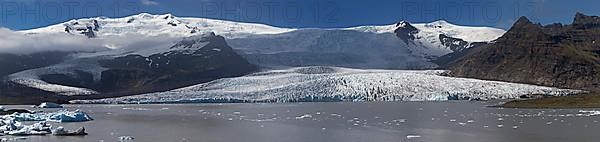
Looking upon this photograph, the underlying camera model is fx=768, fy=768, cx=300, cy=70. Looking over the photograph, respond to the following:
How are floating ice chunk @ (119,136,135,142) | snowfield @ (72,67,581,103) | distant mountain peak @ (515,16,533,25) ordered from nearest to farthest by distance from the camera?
floating ice chunk @ (119,136,135,142)
snowfield @ (72,67,581,103)
distant mountain peak @ (515,16,533,25)

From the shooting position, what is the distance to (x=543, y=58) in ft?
348

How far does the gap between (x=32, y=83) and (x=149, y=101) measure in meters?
38.5

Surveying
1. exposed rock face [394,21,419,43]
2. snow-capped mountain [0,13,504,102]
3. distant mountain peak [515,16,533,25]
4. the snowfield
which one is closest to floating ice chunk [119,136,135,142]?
the snowfield

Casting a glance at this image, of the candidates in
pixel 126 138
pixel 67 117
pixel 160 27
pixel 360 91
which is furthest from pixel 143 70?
pixel 126 138

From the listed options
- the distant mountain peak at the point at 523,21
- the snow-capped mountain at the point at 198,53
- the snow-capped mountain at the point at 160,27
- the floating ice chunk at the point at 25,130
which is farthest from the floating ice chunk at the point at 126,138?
the snow-capped mountain at the point at 160,27

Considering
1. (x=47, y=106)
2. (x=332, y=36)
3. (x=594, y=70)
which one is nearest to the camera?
(x=47, y=106)

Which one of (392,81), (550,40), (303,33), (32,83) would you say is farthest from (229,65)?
(392,81)

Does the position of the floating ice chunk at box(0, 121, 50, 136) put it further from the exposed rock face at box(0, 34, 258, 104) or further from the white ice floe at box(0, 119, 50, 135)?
the exposed rock face at box(0, 34, 258, 104)

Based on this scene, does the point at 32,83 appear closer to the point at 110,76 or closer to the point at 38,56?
the point at 110,76

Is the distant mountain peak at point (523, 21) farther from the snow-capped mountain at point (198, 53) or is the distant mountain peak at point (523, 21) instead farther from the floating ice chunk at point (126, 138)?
the floating ice chunk at point (126, 138)

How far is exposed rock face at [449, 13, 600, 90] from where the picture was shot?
3937 inches

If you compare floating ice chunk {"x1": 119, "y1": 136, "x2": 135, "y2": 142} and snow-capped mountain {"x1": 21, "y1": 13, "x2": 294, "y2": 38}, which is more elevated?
snow-capped mountain {"x1": 21, "y1": 13, "x2": 294, "y2": 38}

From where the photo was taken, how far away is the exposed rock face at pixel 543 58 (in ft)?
328

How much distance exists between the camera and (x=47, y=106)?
67.8 m
